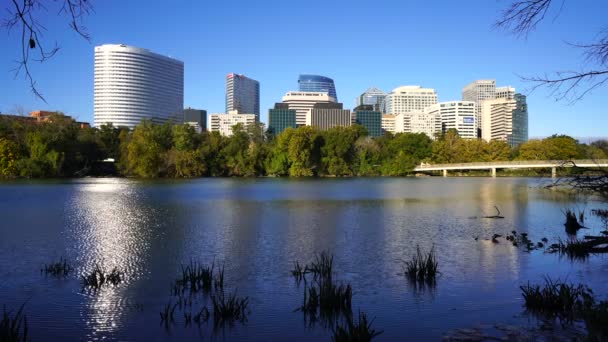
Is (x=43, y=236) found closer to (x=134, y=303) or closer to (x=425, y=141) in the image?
(x=134, y=303)

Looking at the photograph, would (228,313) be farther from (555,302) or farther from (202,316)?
(555,302)

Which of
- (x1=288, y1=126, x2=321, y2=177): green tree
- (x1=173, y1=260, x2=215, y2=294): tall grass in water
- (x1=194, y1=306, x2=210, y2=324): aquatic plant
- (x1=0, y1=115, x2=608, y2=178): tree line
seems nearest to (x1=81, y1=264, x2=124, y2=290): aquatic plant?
(x1=173, y1=260, x2=215, y2=294): tall grass in water

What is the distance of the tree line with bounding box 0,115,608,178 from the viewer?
267 ft

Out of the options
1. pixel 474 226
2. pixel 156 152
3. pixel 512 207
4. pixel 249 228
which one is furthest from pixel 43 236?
pixel 156 152

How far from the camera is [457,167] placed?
10250 cm

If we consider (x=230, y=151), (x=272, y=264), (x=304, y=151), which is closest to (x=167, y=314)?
(x=272, y=264)

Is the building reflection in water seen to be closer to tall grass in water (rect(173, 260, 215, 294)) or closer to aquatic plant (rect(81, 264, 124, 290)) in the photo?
aquatic plant (rect(81, 264, 124, 290))

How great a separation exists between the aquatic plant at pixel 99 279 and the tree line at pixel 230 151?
7614 centimetres

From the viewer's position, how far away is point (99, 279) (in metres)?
11.4

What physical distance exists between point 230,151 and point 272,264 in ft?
299

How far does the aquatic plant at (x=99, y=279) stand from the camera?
11.1 m

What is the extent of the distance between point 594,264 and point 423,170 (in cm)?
9963

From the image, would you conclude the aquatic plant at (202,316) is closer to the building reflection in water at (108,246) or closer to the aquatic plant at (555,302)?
the building reflection in water at (108,246)

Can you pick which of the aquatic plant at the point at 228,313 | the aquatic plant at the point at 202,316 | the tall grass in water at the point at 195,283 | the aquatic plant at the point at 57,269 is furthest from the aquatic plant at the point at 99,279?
the aquatic plant at the point at 228,313
